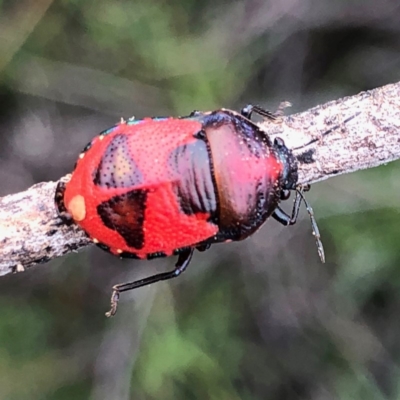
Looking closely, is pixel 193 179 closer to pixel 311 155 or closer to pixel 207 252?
pixel 311 155

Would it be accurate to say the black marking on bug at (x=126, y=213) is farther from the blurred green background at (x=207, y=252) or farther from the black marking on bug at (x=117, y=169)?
the blurred green background at (x=207, y=252)

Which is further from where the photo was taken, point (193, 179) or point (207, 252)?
point (207, 252)

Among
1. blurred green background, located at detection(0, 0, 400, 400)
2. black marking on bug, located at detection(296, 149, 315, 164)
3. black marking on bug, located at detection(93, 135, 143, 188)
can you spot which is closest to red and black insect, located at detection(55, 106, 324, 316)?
black marking on bug, located at detection(93, 135, 143, 188)

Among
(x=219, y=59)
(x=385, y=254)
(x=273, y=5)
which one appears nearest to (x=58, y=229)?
(x=219, y=59)

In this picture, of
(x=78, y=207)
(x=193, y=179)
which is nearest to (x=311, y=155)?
(x=193, y=179)

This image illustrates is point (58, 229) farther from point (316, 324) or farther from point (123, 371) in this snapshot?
point (316, 324)

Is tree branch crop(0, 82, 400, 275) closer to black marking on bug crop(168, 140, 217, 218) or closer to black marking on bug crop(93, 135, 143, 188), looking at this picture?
black marking on bug crop(93, 135, 143, 188)

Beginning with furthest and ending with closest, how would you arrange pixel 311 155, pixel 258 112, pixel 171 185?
pixel 258 112 < pixel 311 155 < pixel 171 185
